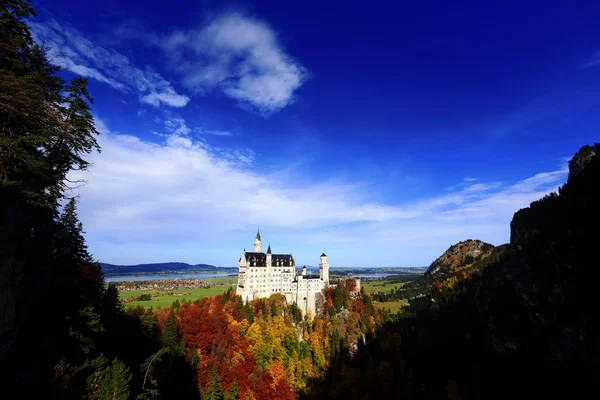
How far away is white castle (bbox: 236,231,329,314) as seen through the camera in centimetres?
9606

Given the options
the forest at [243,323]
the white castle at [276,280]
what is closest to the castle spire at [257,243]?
the white castle at [276,280]

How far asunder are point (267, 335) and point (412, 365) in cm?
5491

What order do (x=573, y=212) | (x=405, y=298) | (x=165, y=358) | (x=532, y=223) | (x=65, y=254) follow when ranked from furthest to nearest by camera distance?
1. (x=405, y=298)
2. (x=532, y=223)
3. (x=573, y=212)
4. (x=165, y=358)
5. (x=65, y=254)

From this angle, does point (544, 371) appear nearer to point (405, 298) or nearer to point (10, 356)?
point (10, 356)

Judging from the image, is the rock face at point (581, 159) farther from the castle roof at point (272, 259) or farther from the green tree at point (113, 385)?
the green tree at point (113, 385)

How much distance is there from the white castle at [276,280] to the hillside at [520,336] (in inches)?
998

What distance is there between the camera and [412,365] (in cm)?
9456

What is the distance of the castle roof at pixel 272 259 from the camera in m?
98.1

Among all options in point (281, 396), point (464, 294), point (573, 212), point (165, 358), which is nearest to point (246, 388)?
point (281, 396)

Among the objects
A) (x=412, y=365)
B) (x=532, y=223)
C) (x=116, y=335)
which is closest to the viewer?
(x=116, y=335)

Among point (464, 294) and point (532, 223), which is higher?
point (532, 223)

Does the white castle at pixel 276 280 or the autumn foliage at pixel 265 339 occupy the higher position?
the white castle at pixel 276 280

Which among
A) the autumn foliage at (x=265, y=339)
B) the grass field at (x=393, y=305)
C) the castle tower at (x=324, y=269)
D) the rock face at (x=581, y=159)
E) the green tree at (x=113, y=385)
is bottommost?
the grass field at (x=393, y=305)

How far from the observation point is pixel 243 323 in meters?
79.8
